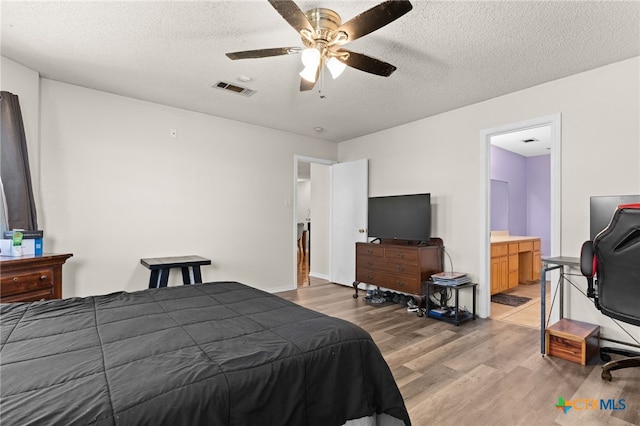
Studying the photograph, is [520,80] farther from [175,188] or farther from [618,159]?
[175,188]

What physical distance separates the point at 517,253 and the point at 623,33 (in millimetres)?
3596

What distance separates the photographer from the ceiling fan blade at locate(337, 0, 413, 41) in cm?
163

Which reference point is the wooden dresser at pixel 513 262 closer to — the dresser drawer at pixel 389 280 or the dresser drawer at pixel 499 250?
the dresser drawer at pixel 499 250

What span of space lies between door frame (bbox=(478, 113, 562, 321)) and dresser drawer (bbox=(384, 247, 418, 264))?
76 cm

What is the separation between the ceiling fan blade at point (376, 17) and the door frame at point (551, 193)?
2430 millimetres

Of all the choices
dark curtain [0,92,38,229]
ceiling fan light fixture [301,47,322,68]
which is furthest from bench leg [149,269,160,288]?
ceiling fan light fixture [301,47,322,68]

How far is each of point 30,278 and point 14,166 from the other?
1017mm

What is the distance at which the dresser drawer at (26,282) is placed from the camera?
2283 mm

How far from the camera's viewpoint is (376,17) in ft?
5.72

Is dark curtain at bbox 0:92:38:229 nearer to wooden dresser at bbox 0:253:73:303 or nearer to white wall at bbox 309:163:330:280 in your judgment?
wooden dresser at bbox 0:253:73:303

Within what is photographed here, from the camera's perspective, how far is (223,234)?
4.41m

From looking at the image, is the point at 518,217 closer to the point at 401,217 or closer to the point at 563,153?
the point at 401,217

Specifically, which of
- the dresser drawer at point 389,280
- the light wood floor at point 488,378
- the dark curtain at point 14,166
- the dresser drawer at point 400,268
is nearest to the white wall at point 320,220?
the dresser drawer at point 389,280

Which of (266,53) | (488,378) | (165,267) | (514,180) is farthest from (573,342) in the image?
(514,180)
